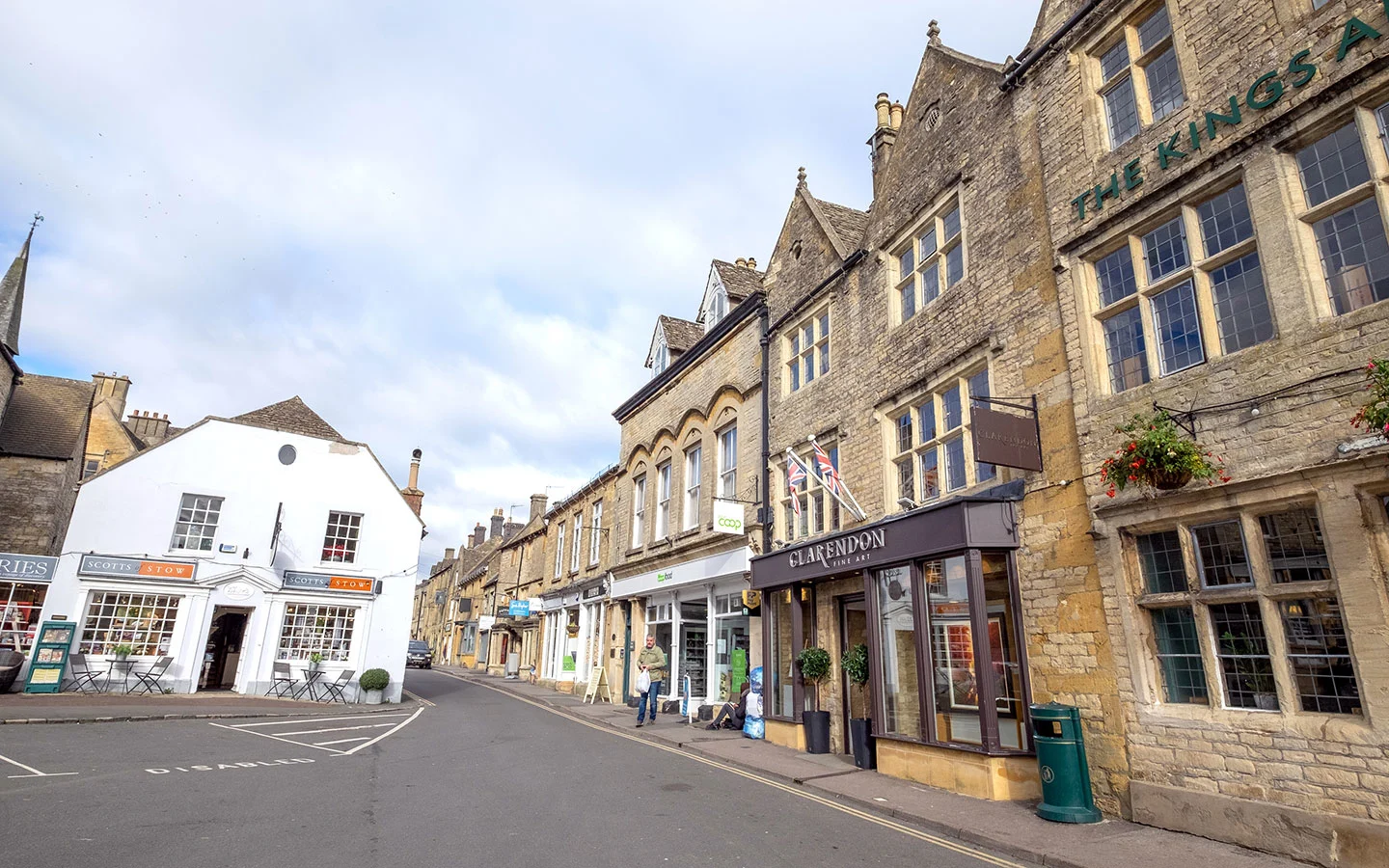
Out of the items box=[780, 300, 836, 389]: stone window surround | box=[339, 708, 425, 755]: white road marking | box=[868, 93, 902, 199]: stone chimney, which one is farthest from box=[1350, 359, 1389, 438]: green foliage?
box=[339, 708, 425, 755]: white road marking

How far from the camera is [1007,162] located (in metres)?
10.6

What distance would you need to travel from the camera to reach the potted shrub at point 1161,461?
22.9 ft

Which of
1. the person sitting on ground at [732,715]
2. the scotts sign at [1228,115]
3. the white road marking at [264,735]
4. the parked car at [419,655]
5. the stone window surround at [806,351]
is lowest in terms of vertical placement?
the white road marking at [264,735]

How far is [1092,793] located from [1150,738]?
0.98 m

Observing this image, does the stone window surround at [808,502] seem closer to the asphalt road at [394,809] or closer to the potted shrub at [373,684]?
the asphalt road at [394,809]

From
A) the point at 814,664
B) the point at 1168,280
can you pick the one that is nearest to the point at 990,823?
the point at 814,664

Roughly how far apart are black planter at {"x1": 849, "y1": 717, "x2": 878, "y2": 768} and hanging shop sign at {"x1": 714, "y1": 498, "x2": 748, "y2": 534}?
17.0 ft

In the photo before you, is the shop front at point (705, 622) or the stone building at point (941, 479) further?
the shop front at point (705, 622)

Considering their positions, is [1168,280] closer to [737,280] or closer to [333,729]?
[737,280]

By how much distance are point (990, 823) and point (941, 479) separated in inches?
196

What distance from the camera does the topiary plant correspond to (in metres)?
12.6

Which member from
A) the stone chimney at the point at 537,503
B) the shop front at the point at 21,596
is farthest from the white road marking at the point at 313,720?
the stone chimney at the point at 537,503

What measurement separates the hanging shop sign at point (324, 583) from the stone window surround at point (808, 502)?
13243 mm

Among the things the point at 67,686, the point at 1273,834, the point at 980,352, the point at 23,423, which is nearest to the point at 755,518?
the point at 980,352
